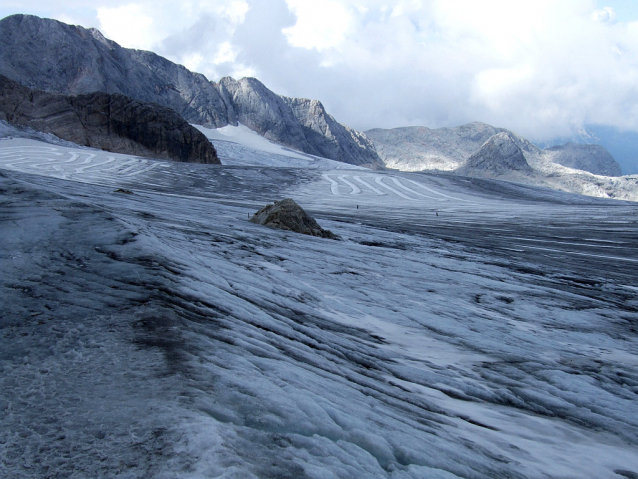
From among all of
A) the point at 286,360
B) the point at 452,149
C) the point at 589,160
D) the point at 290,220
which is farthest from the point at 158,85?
the point at 589,160

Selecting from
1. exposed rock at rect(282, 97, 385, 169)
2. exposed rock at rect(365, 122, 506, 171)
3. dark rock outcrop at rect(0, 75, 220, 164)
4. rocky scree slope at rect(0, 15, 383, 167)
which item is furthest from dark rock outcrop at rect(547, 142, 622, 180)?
dark rock outcrop at rect(0, 75, 220, 164)

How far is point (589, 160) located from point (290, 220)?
159m

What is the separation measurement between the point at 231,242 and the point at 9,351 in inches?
134

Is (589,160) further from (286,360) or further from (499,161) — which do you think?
(286,360)

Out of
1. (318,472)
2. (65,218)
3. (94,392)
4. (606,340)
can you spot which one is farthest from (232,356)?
(606,340)

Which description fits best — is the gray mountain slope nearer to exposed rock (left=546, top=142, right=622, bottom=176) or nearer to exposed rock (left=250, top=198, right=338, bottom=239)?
exposed rock (left=546, top=142, right=622, bottom=176)

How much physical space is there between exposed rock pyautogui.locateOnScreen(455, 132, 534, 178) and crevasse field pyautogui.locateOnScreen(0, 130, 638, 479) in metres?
79.4

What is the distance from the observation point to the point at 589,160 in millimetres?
142750

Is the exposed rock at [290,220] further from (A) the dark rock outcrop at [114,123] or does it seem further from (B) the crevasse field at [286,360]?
(A) the dark rock outcrop at [114,123]

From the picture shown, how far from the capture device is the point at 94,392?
1854 mm

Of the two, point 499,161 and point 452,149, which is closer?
point 499,161

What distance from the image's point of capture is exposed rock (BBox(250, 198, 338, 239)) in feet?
24.5

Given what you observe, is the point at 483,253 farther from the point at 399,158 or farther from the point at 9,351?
the point at 399,158

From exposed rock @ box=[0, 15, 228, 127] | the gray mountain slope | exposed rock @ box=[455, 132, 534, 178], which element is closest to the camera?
exposed rock @ box=[0, 15, 228, 127]
